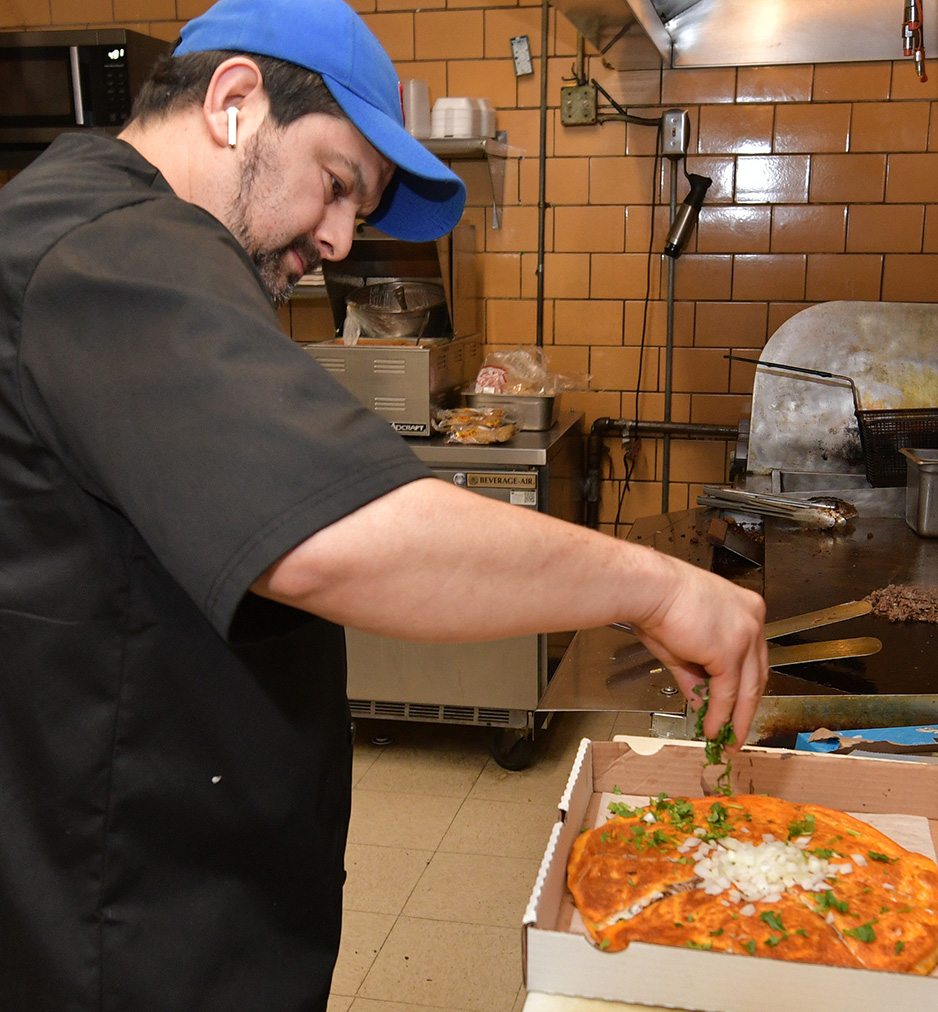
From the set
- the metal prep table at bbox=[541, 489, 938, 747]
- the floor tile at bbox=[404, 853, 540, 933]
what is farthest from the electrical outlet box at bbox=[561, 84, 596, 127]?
the floor tile at bbox=[404, 853, 540, 933]

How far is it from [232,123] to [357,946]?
2.10 metres

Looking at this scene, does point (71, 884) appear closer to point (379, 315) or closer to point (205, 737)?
point (205, 737)

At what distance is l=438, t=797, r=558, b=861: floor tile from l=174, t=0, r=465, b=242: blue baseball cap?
7.33 ft

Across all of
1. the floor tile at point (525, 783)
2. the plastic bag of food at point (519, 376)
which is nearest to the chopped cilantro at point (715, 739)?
the floor tile at point (525, 783)

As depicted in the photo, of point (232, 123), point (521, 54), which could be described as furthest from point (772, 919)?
point (521, 54)

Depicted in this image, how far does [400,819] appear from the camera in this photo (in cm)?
305

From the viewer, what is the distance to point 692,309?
3.72m

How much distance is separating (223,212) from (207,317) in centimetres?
32

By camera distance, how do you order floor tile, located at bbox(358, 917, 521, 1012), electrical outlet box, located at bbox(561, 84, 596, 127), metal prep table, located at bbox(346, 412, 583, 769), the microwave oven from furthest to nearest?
electrical outlet box, located at bbox(561, 84, 596, 127) < the microwave oven < metal prep table, located at bbox(346, 412, 583, 769) < floor tile, located at bbox(358, 917, 521, 1012)

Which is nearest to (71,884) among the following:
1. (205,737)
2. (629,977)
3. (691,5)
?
(205,737)

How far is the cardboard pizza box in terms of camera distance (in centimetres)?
82

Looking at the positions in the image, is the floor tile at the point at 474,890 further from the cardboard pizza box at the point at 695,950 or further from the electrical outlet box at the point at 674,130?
the electrical outlet box at the point at 674,130

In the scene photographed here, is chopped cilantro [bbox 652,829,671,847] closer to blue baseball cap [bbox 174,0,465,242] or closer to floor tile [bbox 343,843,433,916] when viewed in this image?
blue baseball cap [bbox 174,0,465,242]

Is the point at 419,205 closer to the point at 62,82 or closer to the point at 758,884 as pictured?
the point at 758,884
